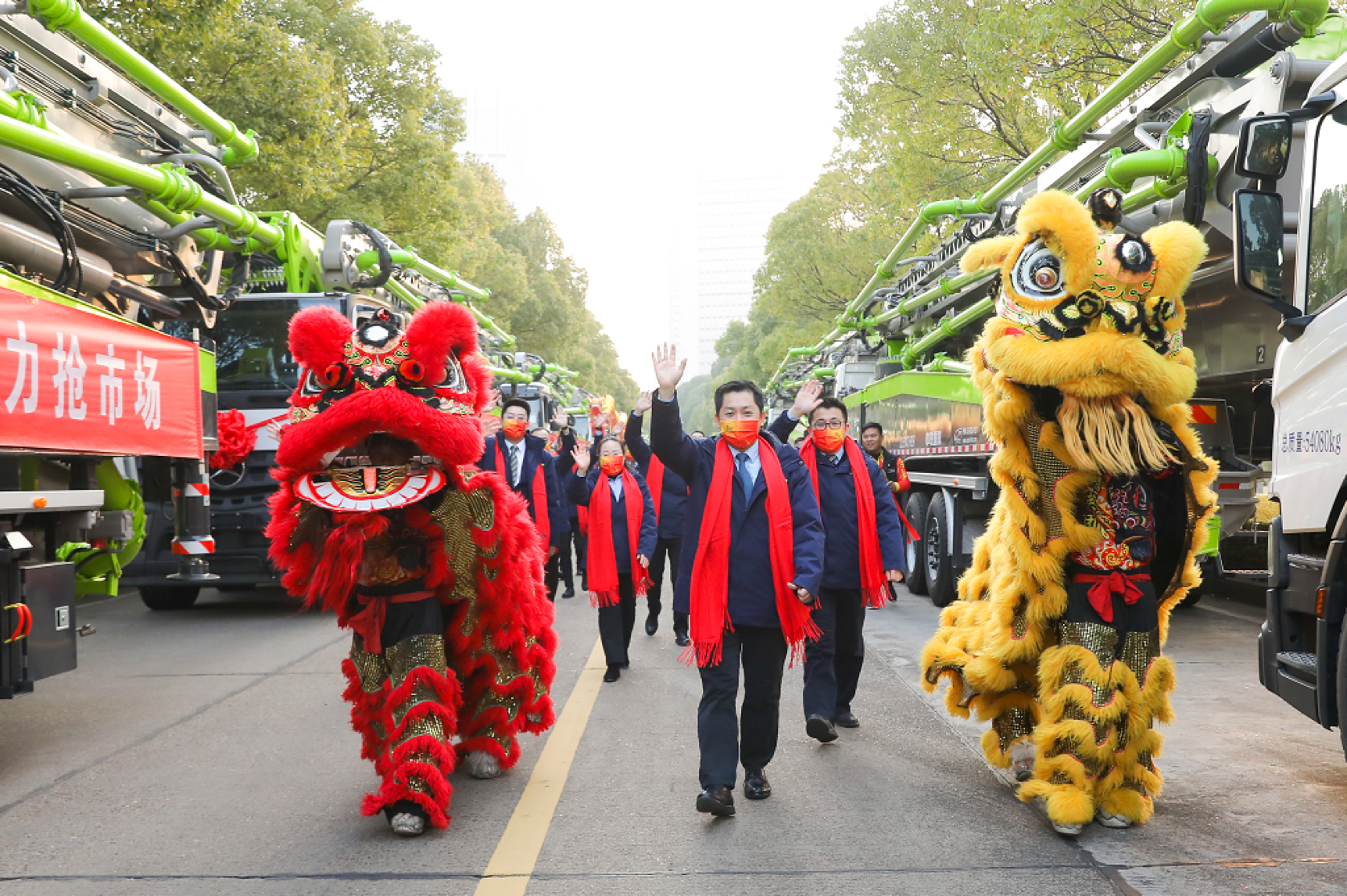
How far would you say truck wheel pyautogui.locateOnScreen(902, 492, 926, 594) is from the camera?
12.4 m

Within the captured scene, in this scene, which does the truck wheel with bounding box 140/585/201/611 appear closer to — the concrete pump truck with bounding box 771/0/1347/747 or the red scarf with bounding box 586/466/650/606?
the red scarf with bounding box 586/466/650/606

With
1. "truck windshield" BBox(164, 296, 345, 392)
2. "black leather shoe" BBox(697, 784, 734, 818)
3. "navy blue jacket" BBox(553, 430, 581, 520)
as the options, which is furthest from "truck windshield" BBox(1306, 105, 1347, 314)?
"truck windshield" BBox(164, 296, 345, 392)

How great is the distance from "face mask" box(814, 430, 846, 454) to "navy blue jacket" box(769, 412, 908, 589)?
7 cm

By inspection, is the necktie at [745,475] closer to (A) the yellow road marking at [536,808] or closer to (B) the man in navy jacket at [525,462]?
(A) the yellow road marking at [536,808]

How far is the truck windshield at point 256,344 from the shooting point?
35.8ft

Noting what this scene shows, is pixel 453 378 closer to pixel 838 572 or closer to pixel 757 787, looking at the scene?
pixel 757 787

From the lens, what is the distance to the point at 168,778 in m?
5.39

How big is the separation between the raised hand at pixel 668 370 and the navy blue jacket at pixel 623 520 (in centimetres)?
362

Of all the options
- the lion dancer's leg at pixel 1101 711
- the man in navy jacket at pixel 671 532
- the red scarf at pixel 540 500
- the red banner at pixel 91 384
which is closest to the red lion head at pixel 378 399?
the red banner at pixel 91 384

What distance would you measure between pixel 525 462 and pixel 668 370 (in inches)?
236

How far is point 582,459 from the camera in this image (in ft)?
29.4

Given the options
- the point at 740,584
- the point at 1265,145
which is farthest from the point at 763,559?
the point at 1265,145

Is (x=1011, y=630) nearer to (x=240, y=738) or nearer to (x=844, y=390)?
(x=240, y=738)

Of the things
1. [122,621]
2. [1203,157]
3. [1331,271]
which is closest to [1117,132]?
[1203,157]
